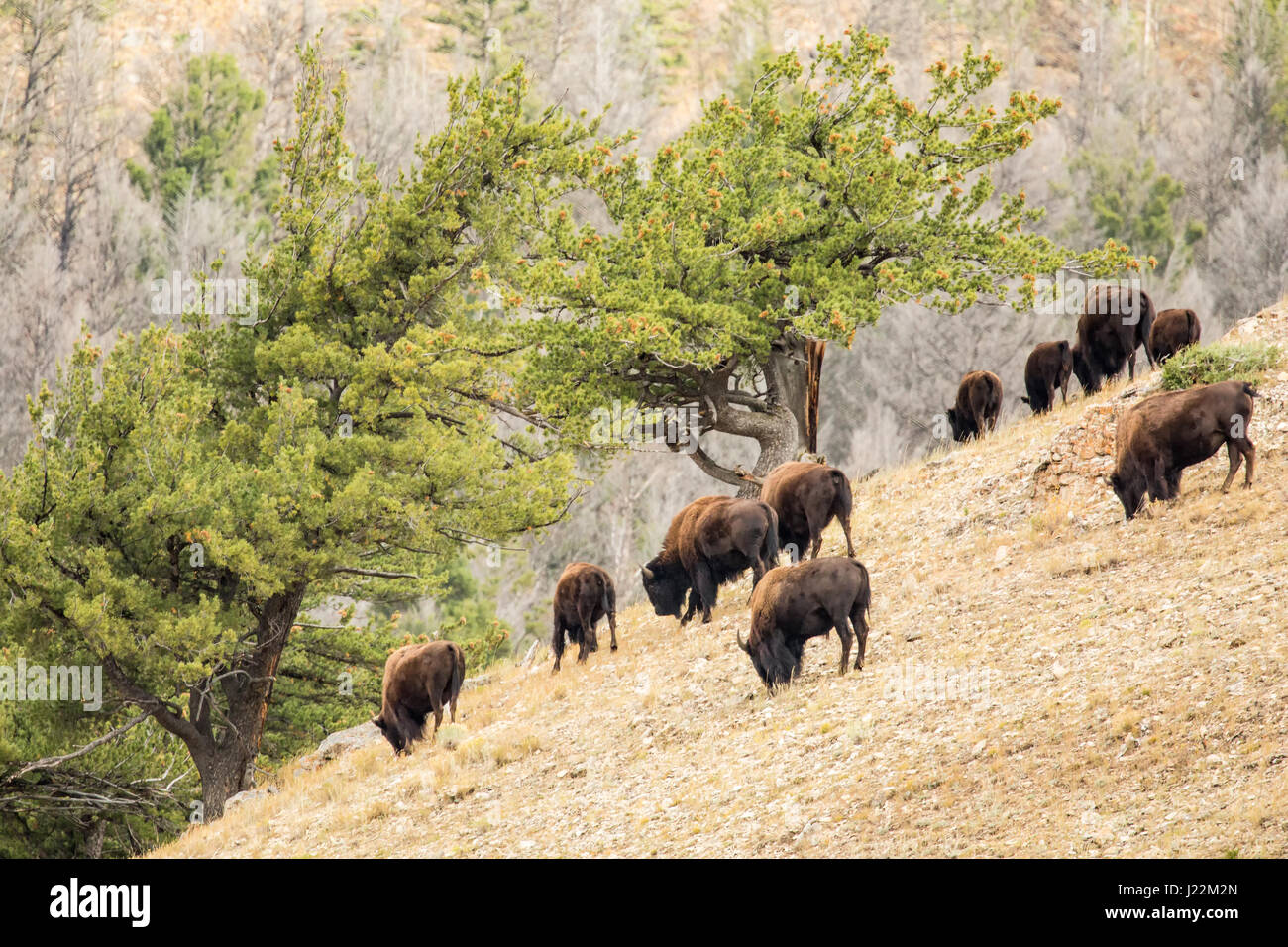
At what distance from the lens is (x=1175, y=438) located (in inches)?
557

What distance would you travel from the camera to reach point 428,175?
65.9 feet

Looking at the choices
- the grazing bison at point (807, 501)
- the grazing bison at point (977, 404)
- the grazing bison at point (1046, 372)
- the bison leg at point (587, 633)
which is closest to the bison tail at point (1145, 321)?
the grazing bison at point (1046, 372)

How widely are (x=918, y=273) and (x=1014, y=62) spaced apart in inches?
Answer: 2826

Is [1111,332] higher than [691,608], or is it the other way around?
[1111,332]

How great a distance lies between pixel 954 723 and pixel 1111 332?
11.6 metres

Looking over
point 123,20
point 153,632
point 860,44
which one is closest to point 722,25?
point 123,20

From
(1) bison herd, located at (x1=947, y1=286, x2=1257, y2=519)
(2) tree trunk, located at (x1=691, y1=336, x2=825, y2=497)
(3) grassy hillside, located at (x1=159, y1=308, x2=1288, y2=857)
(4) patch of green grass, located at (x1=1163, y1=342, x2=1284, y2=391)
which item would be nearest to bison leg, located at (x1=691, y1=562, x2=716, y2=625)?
(3) grassy hillside, located at (x1=159, y1=308, x2=1288, y2=857)

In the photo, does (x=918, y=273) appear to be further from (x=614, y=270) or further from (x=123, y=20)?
(x=123, y=20)

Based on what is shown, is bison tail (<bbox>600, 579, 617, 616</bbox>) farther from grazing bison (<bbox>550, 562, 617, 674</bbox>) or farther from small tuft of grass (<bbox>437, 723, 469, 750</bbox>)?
small tuft of grass (<bbox>437, 723, 469, 750</bbox>)

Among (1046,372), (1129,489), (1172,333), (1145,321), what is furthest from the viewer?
(1046,372)

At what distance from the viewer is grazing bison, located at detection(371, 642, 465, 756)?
15992 mm

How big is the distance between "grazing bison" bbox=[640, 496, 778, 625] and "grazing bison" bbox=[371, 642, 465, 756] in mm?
2991

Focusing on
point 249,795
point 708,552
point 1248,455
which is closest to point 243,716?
point 249,795

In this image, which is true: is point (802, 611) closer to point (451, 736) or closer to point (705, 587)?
point (705, 587)
